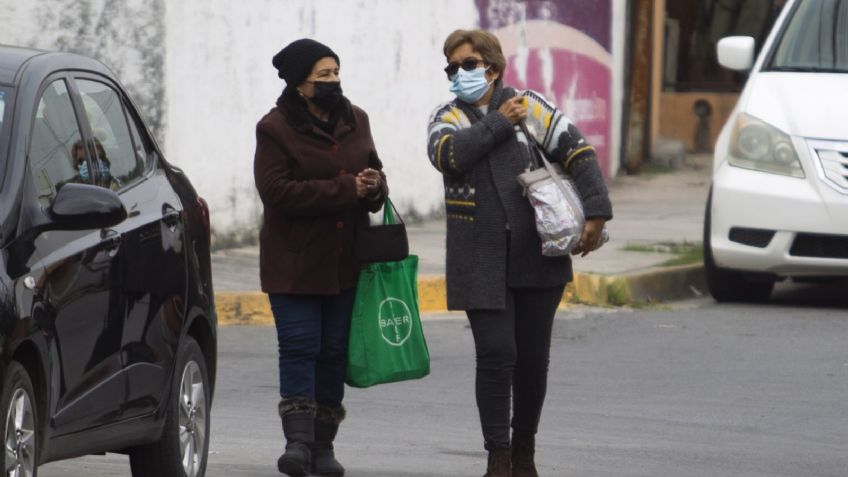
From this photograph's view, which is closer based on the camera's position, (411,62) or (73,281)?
(73,281)

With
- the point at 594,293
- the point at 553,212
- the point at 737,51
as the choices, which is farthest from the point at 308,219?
the point at 737,51

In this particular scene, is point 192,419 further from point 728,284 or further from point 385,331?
point 728,284

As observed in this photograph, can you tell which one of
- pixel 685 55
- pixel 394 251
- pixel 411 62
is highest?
pixel 394 251

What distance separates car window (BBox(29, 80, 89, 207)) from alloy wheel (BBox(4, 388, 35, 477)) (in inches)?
26.2

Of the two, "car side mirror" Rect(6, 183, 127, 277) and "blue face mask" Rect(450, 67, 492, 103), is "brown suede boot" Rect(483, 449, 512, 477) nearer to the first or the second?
"blue face mask" Rect(450, 67, 492, 103)

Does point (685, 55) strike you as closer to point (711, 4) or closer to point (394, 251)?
point (711, 4)

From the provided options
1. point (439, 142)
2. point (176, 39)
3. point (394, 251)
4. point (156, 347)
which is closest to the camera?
point (156, 347)

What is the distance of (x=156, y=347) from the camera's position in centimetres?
641

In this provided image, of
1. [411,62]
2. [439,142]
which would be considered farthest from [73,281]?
[411,62]

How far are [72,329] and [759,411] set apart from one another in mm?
4125

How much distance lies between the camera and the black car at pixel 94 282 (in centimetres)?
541

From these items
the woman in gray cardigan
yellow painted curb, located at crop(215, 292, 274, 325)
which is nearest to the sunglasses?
the woman in gray cardigan

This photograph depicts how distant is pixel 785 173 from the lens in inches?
459

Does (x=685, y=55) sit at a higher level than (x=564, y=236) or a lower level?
lower
